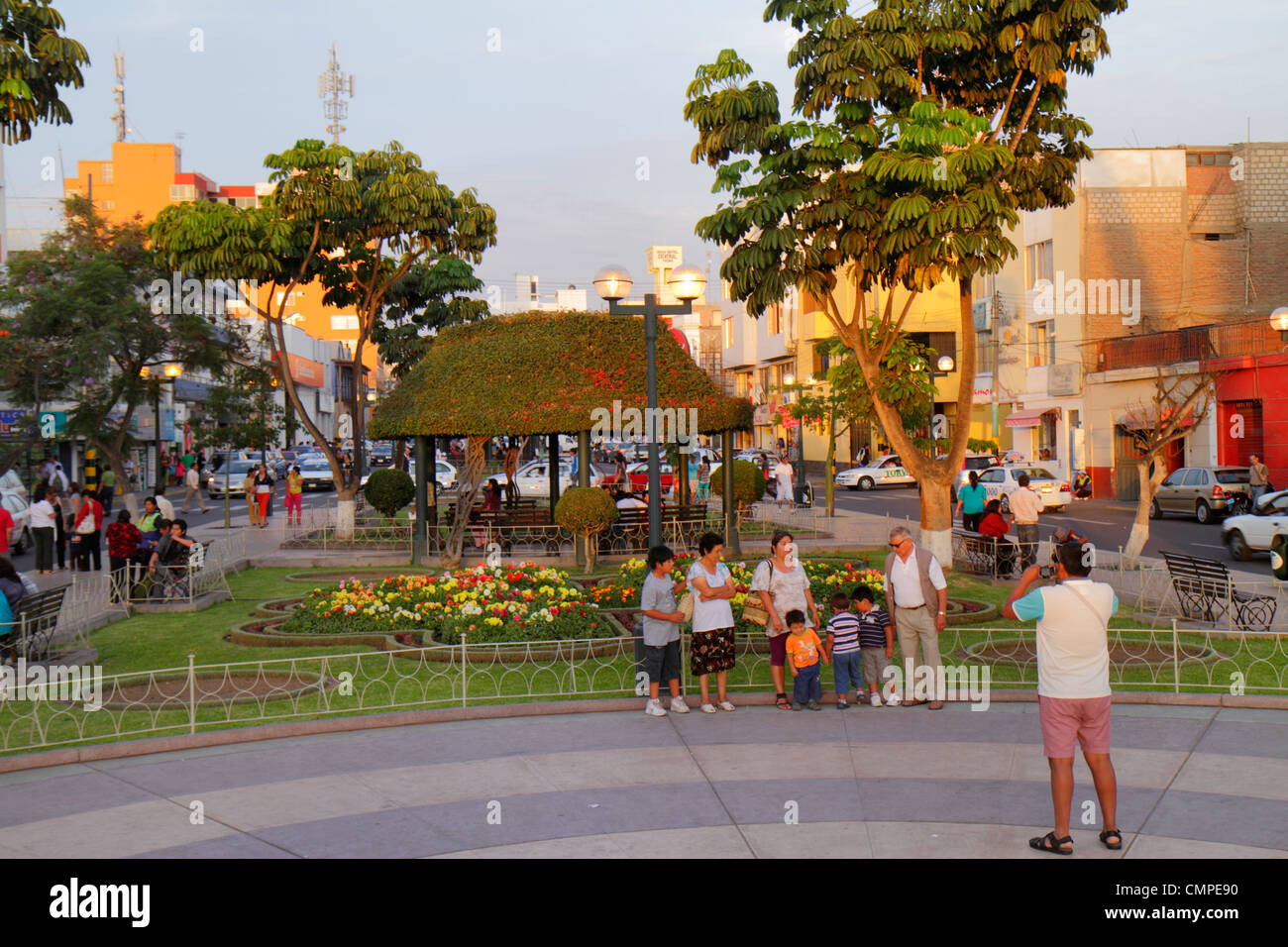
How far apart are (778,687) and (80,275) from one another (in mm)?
20701

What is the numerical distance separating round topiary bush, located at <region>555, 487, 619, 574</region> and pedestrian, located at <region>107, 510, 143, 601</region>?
724cm

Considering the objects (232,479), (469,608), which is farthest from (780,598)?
(232,479)

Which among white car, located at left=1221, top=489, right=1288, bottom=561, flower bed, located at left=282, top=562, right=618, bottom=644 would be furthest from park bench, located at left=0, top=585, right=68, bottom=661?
white car, located at left=1221, top=489, right=1288, bottom=561

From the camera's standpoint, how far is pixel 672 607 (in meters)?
10.7

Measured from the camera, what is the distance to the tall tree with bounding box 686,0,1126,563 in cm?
1738

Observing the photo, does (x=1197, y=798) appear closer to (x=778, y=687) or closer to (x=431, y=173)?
(x=778, y=687)

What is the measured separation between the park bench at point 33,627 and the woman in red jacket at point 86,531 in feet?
30.0

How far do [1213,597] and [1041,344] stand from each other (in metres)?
37.4

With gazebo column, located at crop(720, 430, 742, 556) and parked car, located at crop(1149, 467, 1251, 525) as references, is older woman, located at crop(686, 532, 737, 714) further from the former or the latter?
parked car, located at crop(1149, 467, 1251, 525)

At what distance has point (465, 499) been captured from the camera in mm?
24500

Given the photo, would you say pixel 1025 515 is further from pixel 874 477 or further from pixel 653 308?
pixel 874 477

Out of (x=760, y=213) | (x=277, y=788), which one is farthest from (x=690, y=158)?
(x=277, y=788)

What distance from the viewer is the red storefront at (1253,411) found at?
115 feet

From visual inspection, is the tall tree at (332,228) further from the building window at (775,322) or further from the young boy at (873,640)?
the building window at (775,322)
